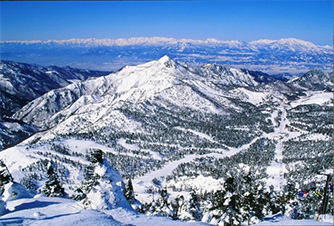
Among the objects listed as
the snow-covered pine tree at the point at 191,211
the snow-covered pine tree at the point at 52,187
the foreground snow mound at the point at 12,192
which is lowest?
the snow-covered pine tree at the point at 191,211

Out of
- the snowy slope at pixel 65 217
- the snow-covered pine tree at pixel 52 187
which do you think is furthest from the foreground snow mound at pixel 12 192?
the snow-covered pine tree at pixel 52 187

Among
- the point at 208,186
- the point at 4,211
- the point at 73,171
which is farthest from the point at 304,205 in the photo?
the point at 73,171

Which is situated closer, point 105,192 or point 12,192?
point 105,192

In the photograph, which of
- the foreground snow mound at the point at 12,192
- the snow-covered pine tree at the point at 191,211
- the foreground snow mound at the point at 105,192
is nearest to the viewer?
the foreground snow mound at the point at 105,192

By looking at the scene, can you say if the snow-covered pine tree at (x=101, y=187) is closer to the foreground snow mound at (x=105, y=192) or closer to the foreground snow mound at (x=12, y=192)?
the foreground snow mound at (x=105, y=192)

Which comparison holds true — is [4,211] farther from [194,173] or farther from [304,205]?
[194,173]

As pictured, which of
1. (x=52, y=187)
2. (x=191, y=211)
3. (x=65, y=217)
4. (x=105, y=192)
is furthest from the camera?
(x=191, y=211)

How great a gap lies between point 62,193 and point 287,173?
548 ft

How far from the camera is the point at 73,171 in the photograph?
180 metres

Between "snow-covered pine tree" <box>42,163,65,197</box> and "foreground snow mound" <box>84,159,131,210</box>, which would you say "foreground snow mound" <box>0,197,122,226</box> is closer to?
"foreground snow mound" <box>84,159,131,210</box>

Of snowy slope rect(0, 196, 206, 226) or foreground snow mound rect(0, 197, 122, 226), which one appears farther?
snowy slope rect(0, 196, 206, 226)

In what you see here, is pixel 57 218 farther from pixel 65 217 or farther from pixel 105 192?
pixel 105 192

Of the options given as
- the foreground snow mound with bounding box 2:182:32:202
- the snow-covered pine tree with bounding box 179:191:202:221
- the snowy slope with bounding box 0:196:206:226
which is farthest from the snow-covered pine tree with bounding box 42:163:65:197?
the snow-covered pine tree with bounding box 179:191:202:221

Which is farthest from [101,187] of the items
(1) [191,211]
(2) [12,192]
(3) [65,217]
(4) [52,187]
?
(1) [191,211]
